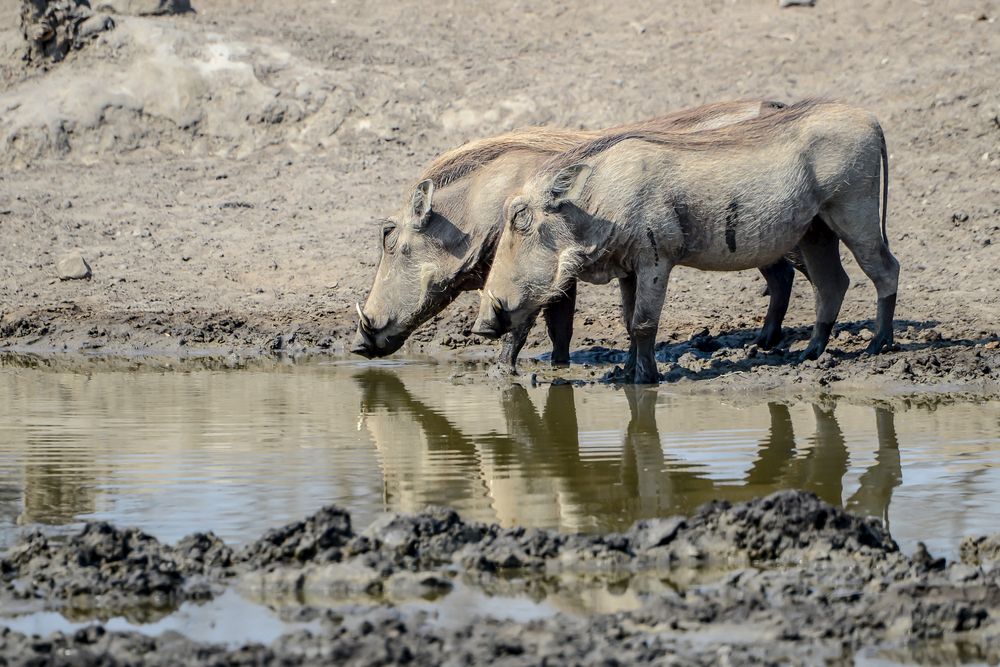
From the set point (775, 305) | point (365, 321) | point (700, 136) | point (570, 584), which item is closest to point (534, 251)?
point (700, 136)

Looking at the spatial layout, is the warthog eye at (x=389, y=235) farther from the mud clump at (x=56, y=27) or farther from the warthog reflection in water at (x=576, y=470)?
the mud clump at (x=56, y=27)

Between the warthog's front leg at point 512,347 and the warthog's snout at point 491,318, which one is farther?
the warthog's front leg at point 512,347

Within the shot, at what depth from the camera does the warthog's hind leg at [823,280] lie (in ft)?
34.7

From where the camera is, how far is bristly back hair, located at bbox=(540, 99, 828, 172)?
9.76 meters

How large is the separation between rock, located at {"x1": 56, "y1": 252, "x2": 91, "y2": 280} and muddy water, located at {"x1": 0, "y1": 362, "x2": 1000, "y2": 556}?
333 centimetres

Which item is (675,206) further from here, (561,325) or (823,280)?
(561,325)

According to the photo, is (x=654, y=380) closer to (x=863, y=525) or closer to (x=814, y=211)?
(x=814, y=211)

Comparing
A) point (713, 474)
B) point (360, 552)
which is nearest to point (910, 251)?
point (713, 474)

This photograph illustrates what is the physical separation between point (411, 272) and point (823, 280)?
8.94ft

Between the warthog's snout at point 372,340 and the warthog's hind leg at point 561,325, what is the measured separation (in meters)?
1.02

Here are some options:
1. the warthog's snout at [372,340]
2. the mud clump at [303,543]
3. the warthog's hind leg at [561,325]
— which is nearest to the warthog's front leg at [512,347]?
the warthog's hind leg at [561,325]

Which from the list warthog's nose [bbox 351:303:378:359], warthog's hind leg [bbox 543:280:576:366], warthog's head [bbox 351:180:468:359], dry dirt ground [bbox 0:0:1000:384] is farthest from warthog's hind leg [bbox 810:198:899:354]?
warthog's nose [bbox 351:303:378:359]

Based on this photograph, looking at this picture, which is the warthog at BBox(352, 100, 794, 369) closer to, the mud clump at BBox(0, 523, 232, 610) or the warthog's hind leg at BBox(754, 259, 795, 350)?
the warthog's hind leg at BBox(754, 259, 795, 350)

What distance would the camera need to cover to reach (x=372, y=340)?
11047mm
